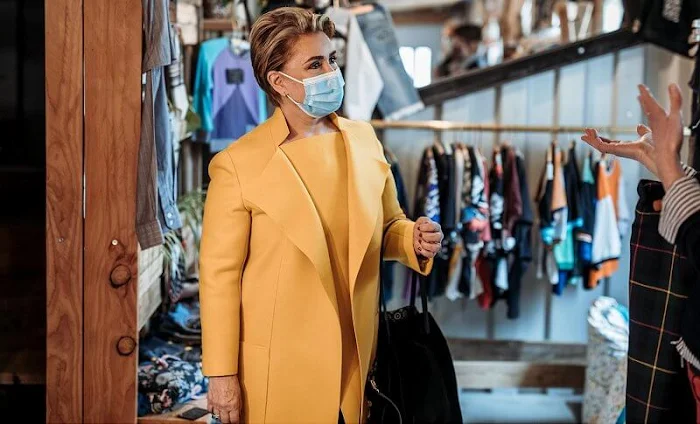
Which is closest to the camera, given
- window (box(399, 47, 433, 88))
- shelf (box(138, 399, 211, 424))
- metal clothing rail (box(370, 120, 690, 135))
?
shelf (box(138, 399, 211, 424))

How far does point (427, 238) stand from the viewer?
2.18m

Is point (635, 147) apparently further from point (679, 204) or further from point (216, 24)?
point (216, 24)

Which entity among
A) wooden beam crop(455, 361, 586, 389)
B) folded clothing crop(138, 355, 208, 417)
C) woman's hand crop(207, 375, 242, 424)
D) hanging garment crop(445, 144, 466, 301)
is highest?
hanging garment crop(445, 144, 466, 301)

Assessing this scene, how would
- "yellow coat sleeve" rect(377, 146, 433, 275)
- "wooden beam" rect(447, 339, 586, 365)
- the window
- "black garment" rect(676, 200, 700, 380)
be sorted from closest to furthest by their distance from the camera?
"black garment" rect(676, 200, 700, 380) < "yellow coat sleeve" rect(377, 146, 433, 275) < "wooden beam" rect(447, 339, 586, 365) < the window

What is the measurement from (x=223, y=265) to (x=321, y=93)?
0.51 m

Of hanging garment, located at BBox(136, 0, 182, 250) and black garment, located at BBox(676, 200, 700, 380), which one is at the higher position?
hanging garment, located at BBox(136, 0, 182, 250)

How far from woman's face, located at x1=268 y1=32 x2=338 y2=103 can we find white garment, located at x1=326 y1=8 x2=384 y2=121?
2290 millimetres

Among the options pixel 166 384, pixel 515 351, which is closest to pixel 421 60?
pixel 515 351

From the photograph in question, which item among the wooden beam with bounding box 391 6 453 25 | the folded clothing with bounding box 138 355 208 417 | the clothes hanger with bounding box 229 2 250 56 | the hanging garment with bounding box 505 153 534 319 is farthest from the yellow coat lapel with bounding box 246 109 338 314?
the wooden beam with bounding box 391 6 453 25

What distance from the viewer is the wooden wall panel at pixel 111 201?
98.3 inches

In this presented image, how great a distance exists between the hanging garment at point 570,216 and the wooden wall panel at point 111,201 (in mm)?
2524

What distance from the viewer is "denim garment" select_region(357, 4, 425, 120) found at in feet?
15.0

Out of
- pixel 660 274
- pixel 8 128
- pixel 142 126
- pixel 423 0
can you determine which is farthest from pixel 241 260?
pixel 423 0

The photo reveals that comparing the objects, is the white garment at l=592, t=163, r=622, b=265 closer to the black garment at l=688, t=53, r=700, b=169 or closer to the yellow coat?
the black garment at l=688, t=53, r=700, b=169
